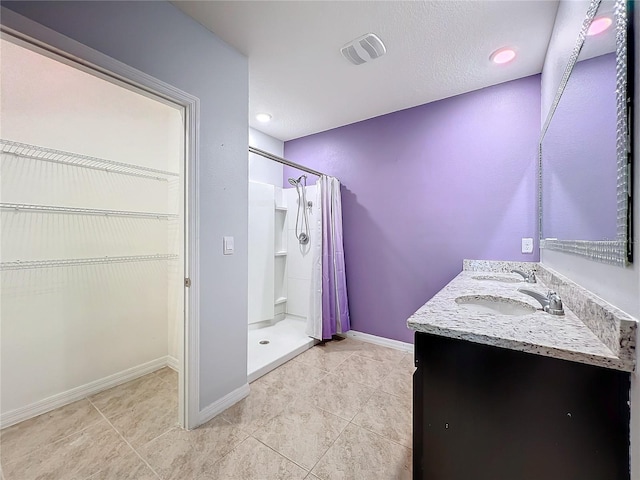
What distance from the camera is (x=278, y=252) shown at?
131 inches

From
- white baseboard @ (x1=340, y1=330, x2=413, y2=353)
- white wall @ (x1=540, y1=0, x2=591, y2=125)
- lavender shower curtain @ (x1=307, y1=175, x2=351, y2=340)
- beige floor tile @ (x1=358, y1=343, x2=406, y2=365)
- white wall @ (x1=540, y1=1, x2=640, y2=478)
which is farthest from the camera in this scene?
lavender shower curtain @ (x1=307, y1=175, x2=351, y2=340)

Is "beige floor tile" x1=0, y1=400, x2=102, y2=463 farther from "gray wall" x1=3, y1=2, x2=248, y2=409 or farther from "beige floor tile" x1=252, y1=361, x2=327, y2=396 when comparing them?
"beige floor tile" x1=252, y1=361, x2=327, y2=396

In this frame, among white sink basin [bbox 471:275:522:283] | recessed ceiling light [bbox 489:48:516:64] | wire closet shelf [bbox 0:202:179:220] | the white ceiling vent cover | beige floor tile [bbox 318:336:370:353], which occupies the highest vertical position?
recessed ceiling light [bbox 489:48:516:64]

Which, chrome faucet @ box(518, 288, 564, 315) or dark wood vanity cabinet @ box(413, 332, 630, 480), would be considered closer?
dark wood vanity cabinet @ box(413, 332, 630, 480)

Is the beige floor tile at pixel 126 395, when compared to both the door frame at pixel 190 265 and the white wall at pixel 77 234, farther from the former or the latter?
the door frame at pixel 190 265

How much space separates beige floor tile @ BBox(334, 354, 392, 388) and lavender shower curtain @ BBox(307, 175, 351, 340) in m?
0.43

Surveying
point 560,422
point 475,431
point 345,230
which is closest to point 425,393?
point 475,431

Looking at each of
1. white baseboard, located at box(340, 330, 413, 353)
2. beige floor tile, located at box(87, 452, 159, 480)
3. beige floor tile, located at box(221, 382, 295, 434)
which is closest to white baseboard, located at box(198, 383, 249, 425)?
beige floor tile, located at box(221, 382, 295, 434)

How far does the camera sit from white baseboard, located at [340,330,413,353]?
257 cm

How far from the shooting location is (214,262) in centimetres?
163

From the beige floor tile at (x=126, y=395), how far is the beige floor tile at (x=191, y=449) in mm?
486

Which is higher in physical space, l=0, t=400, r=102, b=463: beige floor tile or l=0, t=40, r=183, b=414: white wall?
l=0, t=40, r=183, b=414: white wall

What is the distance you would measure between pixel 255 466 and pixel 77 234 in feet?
→ 6.12

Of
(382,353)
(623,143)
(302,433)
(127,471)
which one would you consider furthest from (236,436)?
(623,143)
